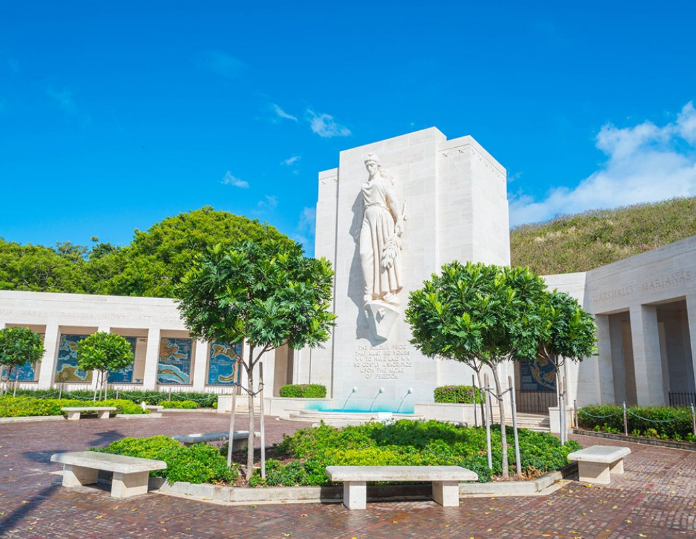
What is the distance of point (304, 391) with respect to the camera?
23297mm

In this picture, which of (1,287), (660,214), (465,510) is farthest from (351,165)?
(660,214)

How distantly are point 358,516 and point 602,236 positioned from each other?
4760 centimetres

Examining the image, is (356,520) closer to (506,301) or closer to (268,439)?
(506,301)

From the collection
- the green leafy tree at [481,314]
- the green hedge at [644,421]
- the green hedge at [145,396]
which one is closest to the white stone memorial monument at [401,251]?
→ the green hedge at [644,421]

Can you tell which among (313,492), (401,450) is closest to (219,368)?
(401,450)

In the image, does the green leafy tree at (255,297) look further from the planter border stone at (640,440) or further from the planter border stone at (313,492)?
the planter border stone at (640,440)

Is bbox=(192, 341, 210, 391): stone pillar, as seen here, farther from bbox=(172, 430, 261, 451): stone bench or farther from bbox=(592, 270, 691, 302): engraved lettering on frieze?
bbox=(592, 270, 691, 302): engraved lettering on frieze

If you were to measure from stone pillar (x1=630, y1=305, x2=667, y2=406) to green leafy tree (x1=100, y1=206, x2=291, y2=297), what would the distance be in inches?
782

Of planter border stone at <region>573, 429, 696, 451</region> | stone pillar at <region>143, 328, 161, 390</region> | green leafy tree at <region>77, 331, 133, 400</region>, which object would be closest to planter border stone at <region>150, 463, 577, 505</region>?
planter border stone at <region>573, 429, 696, 451</region>

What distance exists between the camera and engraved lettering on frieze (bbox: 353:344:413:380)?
22.5 m

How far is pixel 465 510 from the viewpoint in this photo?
7.33 m

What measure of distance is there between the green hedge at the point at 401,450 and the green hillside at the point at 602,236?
114 feet

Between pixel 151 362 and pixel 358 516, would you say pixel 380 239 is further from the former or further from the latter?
pixel 358 516

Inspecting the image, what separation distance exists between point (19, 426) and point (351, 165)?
17204 mm
